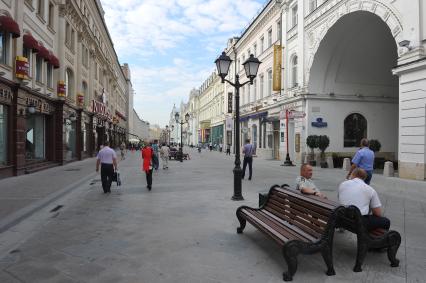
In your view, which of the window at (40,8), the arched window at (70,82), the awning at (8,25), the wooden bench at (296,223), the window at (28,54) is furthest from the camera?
the arched window at (70,82)

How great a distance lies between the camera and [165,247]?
18.4 ft

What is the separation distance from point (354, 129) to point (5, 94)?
20.9 meters

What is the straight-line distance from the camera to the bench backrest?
182 inches

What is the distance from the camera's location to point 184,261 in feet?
16.3

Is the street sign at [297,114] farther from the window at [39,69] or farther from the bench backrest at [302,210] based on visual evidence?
the bench backrest at [302,210]

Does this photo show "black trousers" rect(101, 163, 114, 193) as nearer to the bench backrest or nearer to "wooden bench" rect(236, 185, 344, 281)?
"wooden bench" rect(236, 185, 344, 281)

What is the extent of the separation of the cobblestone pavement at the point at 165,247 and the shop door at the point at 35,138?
1032 centimetres

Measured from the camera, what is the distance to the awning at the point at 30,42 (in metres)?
16.6

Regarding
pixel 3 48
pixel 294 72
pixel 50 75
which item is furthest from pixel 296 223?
pixel 294 72

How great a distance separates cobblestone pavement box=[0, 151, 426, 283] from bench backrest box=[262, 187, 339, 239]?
0.46m

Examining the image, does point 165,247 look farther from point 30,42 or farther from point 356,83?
point 356,83

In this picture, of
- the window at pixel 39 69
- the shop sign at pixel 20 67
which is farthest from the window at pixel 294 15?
the shop sign at pixel 20 67

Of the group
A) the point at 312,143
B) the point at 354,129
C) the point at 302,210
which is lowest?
the point at 302,210

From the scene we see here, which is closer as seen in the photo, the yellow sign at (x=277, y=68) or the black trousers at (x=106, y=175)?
the black trousers at (x=106, y=175)
